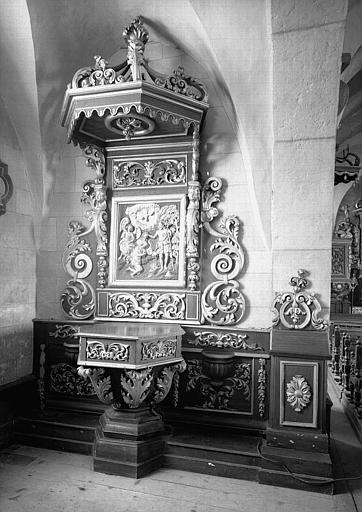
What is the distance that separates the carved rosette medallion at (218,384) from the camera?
3.57 metres

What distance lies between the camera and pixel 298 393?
3.10m

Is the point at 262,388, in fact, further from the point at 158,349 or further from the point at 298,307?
the point at 158,349

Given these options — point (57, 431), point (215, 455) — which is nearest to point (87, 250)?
point (57, 431)

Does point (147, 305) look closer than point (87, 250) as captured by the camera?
Yes

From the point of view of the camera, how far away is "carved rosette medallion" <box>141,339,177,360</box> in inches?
120

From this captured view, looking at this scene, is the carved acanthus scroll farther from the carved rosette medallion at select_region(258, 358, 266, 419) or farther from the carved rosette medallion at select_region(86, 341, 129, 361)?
the carved rosette medallion at select_region(258, 358, 266, 419)

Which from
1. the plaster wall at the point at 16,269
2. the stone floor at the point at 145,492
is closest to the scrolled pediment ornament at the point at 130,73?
the plaster wall at the point at 16,269

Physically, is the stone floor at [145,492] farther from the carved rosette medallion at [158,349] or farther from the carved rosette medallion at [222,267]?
the carved rosette medallion at [222,267]

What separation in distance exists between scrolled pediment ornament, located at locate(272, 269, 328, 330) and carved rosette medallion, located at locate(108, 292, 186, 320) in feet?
2.83

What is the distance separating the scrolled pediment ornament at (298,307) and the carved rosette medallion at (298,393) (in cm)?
39

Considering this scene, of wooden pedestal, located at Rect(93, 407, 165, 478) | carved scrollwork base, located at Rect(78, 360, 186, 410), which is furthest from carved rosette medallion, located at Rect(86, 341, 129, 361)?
wooden pedestal, located at Rect(93, 407, 165, 478)

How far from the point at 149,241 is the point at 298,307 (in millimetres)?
1402

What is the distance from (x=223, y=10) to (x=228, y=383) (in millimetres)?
2861

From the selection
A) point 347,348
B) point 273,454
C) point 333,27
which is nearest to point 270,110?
point 333,27
